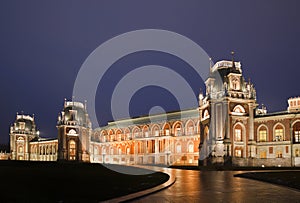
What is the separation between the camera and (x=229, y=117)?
61281 millimetres

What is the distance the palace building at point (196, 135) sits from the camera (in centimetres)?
6075

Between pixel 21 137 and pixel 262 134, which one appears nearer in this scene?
pixel 262 134

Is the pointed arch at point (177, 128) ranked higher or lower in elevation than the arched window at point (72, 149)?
higher

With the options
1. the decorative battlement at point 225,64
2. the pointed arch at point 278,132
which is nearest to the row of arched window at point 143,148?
the decorative battlement at point 225,64

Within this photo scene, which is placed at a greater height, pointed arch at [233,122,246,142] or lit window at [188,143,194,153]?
pointed arch at [233,122,246,142]

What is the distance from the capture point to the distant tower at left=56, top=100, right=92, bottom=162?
318 feet

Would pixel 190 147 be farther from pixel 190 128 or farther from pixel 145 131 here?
pixel 145 131

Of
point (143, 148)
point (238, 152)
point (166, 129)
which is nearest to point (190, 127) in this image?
point (166, 129)

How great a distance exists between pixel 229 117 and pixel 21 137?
88.4 meters

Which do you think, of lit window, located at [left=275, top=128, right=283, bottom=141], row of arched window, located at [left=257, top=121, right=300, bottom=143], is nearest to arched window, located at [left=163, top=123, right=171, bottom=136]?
row of arched window, located at [left=257, top=121, right=300, bottom=143]

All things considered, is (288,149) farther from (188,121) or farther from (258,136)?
(188,121)

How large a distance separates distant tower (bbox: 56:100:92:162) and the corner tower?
1730 inches

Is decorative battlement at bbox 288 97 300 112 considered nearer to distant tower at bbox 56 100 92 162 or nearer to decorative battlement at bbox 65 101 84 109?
distant tower at bbox 56 100 92 162

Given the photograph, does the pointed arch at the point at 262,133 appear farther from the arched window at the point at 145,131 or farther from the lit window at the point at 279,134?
the arched window at the point at 145,131
